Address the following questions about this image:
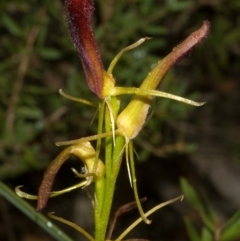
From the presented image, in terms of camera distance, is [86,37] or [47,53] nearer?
[86,37]

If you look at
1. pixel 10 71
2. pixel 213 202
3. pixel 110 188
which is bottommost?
pixel 213 202

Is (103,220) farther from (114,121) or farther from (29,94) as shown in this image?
(29,94)

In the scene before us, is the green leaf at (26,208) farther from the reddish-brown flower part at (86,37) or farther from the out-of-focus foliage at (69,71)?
the out-of-focus foliage at (69,71)

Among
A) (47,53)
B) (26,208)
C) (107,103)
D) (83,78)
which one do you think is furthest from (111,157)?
(83,78)

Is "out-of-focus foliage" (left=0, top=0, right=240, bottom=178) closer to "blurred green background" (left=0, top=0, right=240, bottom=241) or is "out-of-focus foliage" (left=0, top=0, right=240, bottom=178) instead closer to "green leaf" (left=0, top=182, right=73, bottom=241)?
"blurred green background" (left=0, top=0, right=240, bottom=241)

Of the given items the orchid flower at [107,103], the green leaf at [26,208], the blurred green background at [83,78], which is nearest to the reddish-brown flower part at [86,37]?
the orchid flower at [107,103]

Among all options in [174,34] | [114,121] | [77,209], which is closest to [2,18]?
[174,34]

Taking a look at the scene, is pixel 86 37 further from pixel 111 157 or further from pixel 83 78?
pixel 83 78

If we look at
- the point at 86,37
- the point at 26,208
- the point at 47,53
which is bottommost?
the point at 47,53
